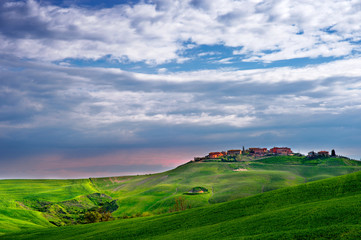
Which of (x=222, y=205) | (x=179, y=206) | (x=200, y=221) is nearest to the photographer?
(x=200, y=221)

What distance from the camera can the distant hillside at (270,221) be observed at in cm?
3108

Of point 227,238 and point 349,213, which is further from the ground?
point 349,213

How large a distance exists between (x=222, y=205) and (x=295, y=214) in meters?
19.3

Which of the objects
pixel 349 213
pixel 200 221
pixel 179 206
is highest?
pixel 349 213

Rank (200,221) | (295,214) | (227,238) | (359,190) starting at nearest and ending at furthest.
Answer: (227,238), (295,214), (359,190), (200,221)

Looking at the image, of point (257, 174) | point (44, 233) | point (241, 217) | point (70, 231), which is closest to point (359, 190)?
point (241, 217)

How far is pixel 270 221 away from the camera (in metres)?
37.8

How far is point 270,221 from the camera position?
37.8m

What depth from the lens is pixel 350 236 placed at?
26.2 metres

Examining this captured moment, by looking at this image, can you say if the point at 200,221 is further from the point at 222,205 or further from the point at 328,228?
the point at 328,228

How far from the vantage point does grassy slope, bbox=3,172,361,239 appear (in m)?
31.1

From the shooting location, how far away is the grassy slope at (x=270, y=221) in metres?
31.1

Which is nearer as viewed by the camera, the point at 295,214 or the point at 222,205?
the point at 295,214

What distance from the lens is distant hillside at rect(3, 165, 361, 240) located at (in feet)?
102
